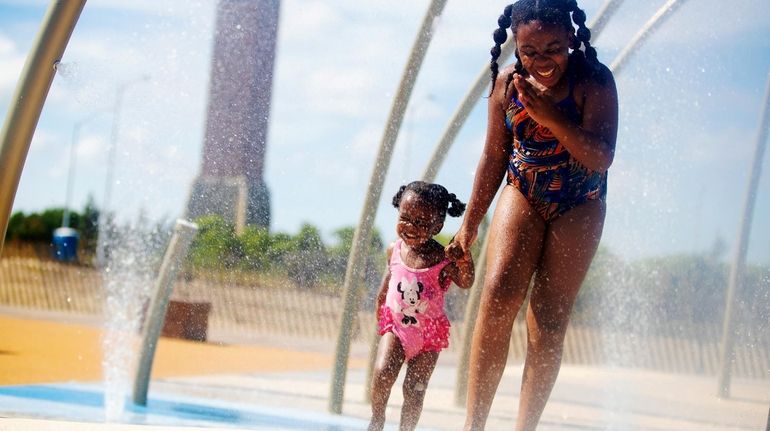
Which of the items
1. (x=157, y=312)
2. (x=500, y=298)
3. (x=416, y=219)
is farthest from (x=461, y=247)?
(x=157, y=312)

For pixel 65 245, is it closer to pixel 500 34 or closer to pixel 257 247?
pixel 257 247

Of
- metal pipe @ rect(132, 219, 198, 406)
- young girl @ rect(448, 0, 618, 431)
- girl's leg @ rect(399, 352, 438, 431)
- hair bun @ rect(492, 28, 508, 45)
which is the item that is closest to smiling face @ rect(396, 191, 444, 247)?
young girl @ rect(448, 0, 618, 431)

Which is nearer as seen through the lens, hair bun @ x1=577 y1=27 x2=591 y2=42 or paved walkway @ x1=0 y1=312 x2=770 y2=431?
hair bun @ x1=577 y1=27 x2=591 y2=42

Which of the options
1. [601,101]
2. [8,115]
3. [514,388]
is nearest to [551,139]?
[601,101]

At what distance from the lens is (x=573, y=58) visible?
355 centimetres

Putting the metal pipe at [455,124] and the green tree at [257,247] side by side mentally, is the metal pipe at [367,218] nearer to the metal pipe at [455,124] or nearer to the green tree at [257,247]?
the metal pipe at [455,124]

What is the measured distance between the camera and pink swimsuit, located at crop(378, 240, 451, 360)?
153 inches

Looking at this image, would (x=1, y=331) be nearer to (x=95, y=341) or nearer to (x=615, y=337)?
(x=95, y=341)

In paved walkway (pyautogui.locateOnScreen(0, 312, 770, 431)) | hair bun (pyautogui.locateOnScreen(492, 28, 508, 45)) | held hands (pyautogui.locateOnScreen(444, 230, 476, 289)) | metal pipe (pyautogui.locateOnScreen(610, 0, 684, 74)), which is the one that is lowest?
paved walkway (pyautogui.locateOnScreen(0, 312, 770, 431))

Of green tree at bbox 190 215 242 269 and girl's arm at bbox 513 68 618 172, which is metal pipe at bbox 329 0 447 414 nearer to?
green tree at bbox 190 215 242 269

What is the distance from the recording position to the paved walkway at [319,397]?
540 centimetres

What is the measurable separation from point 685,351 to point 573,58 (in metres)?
5.20

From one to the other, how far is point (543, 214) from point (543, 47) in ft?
1.94

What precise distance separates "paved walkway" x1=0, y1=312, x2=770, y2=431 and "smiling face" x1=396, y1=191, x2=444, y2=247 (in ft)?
4.35
